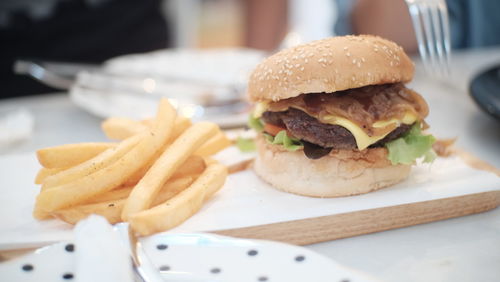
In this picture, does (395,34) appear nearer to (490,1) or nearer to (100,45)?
(490,1)

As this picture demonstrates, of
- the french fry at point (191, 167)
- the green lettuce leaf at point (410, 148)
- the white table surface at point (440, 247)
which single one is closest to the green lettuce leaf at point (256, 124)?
the french fry at point (191, 167)

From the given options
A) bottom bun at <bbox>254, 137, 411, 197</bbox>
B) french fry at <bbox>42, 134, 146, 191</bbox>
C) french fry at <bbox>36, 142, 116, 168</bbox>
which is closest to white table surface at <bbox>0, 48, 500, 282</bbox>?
bottom bun at <bbox>254, 137, 411, 197</bbox>

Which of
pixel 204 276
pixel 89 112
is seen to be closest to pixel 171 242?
pixel 204 276

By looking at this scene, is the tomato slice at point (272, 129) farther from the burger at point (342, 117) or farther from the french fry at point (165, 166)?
the french fry at point (165, 166)

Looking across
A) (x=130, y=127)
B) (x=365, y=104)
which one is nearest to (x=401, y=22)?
(x=365, y=104)

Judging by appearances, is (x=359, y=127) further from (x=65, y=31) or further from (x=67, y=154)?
(x=65, y=31)

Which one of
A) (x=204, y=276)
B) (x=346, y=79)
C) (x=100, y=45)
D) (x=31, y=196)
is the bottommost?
(x=204, y=276)
